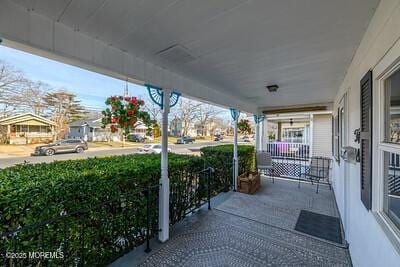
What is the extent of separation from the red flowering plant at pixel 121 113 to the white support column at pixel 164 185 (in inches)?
15.2


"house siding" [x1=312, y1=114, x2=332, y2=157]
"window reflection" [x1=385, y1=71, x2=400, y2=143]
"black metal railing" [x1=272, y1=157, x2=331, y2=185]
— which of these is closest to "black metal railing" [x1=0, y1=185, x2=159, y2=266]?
"window reflection" [x1=385, y1=71, x2=400, y2=143]

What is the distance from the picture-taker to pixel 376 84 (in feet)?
4.58

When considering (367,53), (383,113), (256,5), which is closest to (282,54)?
(367,53)

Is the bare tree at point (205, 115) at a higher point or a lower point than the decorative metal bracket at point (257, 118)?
higher

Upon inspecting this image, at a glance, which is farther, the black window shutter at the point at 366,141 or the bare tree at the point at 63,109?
the bare tree at the point at 63,109

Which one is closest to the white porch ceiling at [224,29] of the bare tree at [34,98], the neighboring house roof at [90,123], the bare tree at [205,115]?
the neighboring house roof at [90,123]

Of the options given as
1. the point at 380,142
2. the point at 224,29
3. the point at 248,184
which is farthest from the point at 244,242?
the point at 224,29

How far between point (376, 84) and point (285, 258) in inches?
81.0

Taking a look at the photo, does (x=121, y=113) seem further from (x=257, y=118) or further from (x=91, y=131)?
(x=257, y=118)

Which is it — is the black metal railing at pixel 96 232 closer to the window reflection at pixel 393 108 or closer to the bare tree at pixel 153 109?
the bare tree at pixel 153 109

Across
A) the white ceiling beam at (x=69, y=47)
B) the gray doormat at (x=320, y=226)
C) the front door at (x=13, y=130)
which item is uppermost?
the white ceiling beam at (x=69, y=47)

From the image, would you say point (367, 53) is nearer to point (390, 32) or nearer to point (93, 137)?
point (390, 32)

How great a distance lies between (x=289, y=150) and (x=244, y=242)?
19.2 ft

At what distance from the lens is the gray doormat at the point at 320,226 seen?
2777mm
